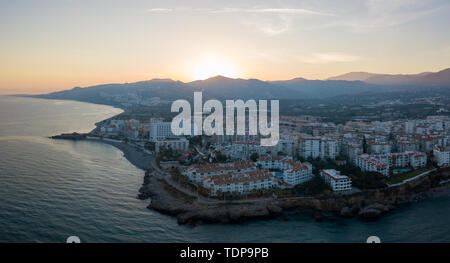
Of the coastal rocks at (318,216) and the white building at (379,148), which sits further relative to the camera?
the white building at (379,148)

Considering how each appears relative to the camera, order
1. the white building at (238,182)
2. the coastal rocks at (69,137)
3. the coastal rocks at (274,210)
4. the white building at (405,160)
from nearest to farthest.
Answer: the coastal rocks at (274,210)
the white building at (238,182)
the white building at (405,160)
the coastal rocks at (69,137)

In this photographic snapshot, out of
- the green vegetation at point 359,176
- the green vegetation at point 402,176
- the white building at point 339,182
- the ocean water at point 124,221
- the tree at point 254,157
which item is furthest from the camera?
the tree at point 254,157

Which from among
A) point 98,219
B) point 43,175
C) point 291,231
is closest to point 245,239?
point 291,231

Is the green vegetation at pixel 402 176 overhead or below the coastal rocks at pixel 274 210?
overhead

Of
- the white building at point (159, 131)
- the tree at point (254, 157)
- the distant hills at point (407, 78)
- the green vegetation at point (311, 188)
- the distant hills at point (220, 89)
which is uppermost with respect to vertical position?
the distant hills at point (407, 78)

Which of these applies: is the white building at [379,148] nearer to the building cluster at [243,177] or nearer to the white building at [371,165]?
the white building at [371,165]

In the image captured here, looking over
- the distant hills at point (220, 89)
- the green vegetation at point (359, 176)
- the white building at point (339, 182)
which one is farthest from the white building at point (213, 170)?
the distant hills at point (220, 89)

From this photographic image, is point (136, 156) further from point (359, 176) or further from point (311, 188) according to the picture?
point (359, 176)

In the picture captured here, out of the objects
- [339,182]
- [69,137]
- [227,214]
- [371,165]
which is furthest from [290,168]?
[69,137]

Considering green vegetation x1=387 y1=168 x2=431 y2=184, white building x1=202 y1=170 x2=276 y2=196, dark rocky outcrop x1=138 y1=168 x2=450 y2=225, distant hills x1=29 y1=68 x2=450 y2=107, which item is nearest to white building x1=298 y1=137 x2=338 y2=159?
green vegetation x1=387 y1=168 x2=431 y2=184
